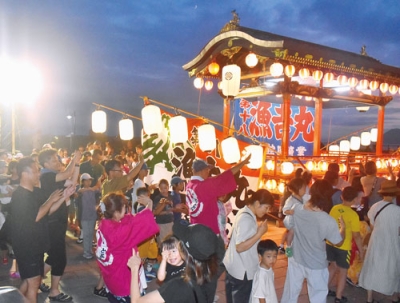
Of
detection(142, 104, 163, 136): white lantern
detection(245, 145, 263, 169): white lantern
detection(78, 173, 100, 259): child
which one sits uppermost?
detection(142, 104, 163, 136): white lantern

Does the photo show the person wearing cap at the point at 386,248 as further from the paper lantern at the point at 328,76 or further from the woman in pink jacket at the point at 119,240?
the paper lantern at the point at 328,76

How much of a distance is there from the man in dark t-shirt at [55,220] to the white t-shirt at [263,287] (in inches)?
113

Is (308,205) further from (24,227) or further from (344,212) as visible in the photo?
(24,227)

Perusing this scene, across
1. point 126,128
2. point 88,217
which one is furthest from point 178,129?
point 126,128

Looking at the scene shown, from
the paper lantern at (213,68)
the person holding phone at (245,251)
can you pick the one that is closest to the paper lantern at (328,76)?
the paper lantern at (213,68)

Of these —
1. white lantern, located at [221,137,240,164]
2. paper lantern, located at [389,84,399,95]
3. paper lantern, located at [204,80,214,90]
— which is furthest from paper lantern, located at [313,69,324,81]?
white lantern, located at [221,137,240,164]

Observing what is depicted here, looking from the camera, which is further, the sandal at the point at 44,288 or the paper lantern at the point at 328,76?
the paper lantern at the point at 328,76

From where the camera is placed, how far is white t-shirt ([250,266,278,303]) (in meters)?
3.71

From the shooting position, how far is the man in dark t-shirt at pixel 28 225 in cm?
412

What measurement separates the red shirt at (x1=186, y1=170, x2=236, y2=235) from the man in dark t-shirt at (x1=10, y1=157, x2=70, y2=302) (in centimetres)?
197

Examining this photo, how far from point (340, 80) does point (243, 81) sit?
4562 mm

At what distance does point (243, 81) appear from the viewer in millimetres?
16141

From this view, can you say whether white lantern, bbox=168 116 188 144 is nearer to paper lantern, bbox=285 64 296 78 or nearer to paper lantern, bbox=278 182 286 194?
paper lantern, bbox=278 182 286 194

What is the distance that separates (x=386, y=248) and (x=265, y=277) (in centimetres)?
241
